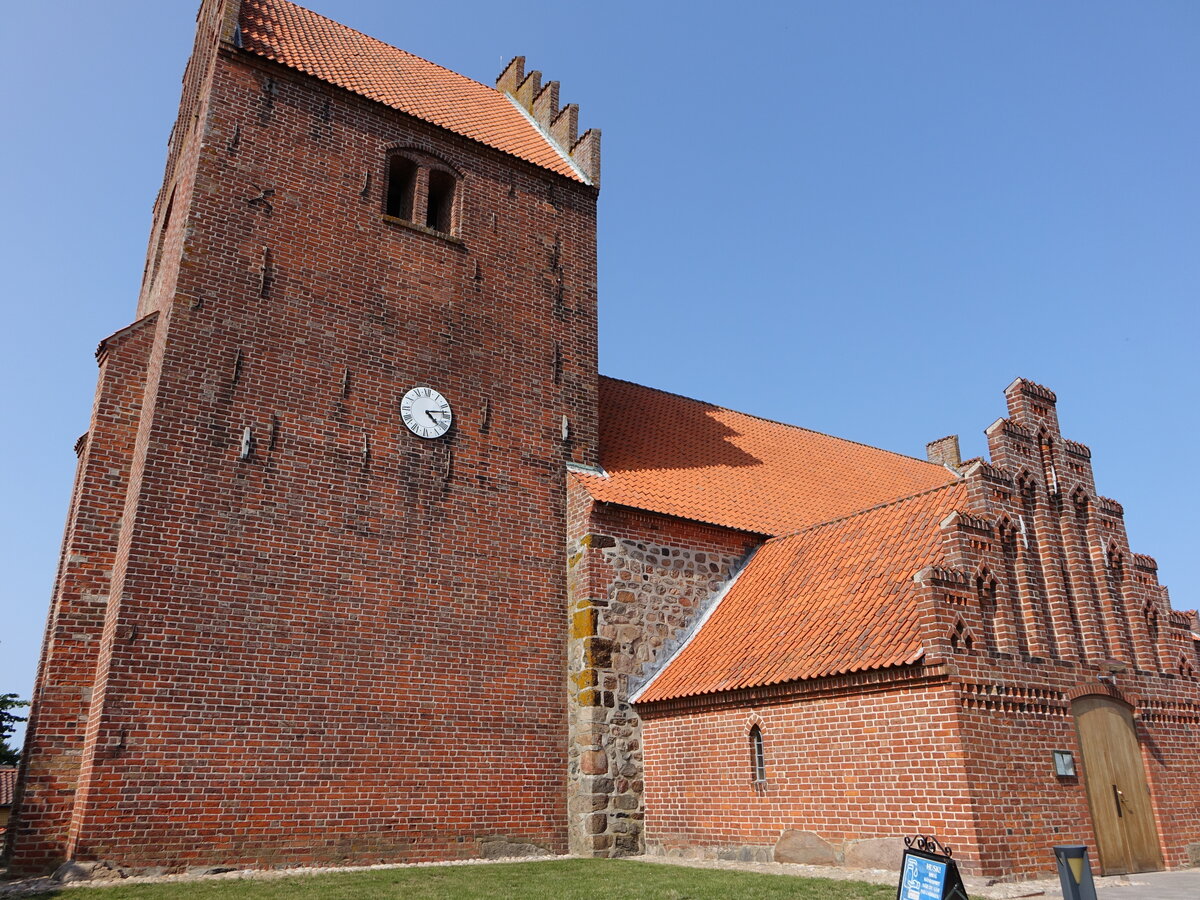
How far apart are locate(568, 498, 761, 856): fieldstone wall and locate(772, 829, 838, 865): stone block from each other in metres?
2.74

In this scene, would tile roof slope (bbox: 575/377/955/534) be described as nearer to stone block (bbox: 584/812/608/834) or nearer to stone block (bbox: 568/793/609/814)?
stone block (bbox: 568/793/609/814)

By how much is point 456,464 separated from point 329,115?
5.86m

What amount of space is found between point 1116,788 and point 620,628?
6576 mm

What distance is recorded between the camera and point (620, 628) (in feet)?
45.7

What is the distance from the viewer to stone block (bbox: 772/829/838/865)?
10.3 meters

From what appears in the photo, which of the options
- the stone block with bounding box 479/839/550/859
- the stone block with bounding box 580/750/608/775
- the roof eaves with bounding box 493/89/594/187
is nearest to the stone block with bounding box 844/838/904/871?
the stone block with bounding box 580/750/608/775

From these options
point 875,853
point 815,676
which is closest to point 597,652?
point 815,676

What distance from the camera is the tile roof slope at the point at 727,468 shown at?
1566 cm

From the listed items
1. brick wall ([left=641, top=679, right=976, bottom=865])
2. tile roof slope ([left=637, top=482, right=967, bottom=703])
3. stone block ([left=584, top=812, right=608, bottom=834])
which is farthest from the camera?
stone block ([left=584, top=812, right=608, bottom=834])

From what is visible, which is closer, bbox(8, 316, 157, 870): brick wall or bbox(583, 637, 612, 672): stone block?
bbox(8, 316, 157, 870): brick wall

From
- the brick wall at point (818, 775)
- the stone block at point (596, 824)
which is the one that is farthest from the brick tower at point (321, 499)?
the brick wall at point (818, 775)

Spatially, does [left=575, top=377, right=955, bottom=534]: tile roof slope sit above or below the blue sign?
above

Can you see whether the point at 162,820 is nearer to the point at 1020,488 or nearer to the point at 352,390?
the point at 352,390

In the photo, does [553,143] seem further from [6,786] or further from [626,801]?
[6,786]
